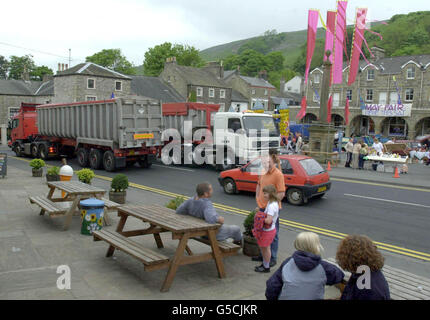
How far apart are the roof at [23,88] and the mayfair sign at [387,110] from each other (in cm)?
4164

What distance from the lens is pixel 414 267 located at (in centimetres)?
652

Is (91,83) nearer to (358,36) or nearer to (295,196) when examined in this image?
(358,36)

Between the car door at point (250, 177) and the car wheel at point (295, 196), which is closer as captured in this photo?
the car wheel at point (295, 196)

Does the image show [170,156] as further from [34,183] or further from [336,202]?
[336,202]

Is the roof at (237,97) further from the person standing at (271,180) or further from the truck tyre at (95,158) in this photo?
the person standing at (271,180)

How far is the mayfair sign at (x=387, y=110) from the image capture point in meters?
45.9

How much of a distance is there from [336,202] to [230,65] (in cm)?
12718

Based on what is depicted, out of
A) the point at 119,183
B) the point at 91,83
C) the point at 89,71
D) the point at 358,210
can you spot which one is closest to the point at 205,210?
the point at 119,183

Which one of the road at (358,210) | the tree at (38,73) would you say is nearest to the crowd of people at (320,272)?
the road at (358,210)

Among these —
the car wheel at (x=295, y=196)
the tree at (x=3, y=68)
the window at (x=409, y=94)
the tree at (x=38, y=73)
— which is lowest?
the car wheel at (x=295, y=196)

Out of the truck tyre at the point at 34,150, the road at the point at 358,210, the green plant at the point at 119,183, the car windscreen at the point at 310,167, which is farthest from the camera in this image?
the truck tyre at the point at 34,150

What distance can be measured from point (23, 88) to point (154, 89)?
18.1 metres

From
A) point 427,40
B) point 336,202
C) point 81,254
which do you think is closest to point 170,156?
point 336,202

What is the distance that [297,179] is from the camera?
11578 millimetres
